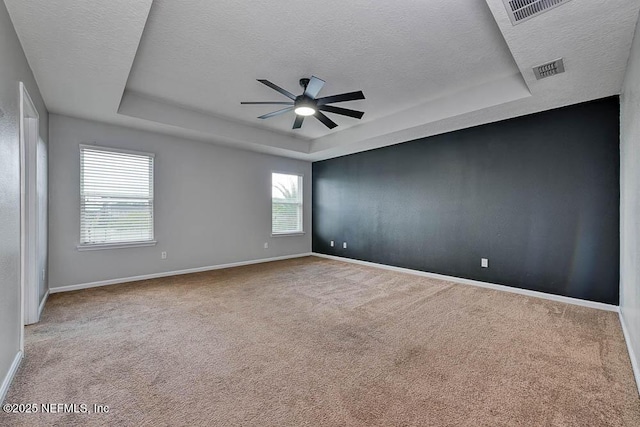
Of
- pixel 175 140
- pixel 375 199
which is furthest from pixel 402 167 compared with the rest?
pixel 175 140

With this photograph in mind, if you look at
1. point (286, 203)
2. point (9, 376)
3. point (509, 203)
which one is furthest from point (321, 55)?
point (286, 203)

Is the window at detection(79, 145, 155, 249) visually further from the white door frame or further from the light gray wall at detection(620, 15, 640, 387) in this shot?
the light gray wall at detection(620, 15, 640, 387)

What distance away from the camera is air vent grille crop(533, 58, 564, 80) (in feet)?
8.58

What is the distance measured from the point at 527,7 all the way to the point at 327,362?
2.84m

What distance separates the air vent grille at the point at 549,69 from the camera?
8.58 feet

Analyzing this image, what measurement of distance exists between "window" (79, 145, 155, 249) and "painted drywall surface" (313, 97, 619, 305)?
393 cm

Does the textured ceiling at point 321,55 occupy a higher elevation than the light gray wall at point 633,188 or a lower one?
higher

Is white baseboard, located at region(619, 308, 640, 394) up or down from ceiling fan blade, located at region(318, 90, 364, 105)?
down

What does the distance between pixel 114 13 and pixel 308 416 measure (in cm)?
280

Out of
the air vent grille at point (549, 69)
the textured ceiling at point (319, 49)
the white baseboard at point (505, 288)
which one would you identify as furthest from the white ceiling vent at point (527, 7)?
the white baseboard at point (505, 288)

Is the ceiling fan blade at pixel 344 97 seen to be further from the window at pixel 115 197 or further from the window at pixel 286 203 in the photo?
the window at pixel 286 203

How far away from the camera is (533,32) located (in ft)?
7.16

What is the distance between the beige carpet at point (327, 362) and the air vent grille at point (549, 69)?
2.46 m

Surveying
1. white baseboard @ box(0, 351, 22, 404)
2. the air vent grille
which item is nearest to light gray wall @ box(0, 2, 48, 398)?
white baseboard @ box(0, 351, 22, 404)
